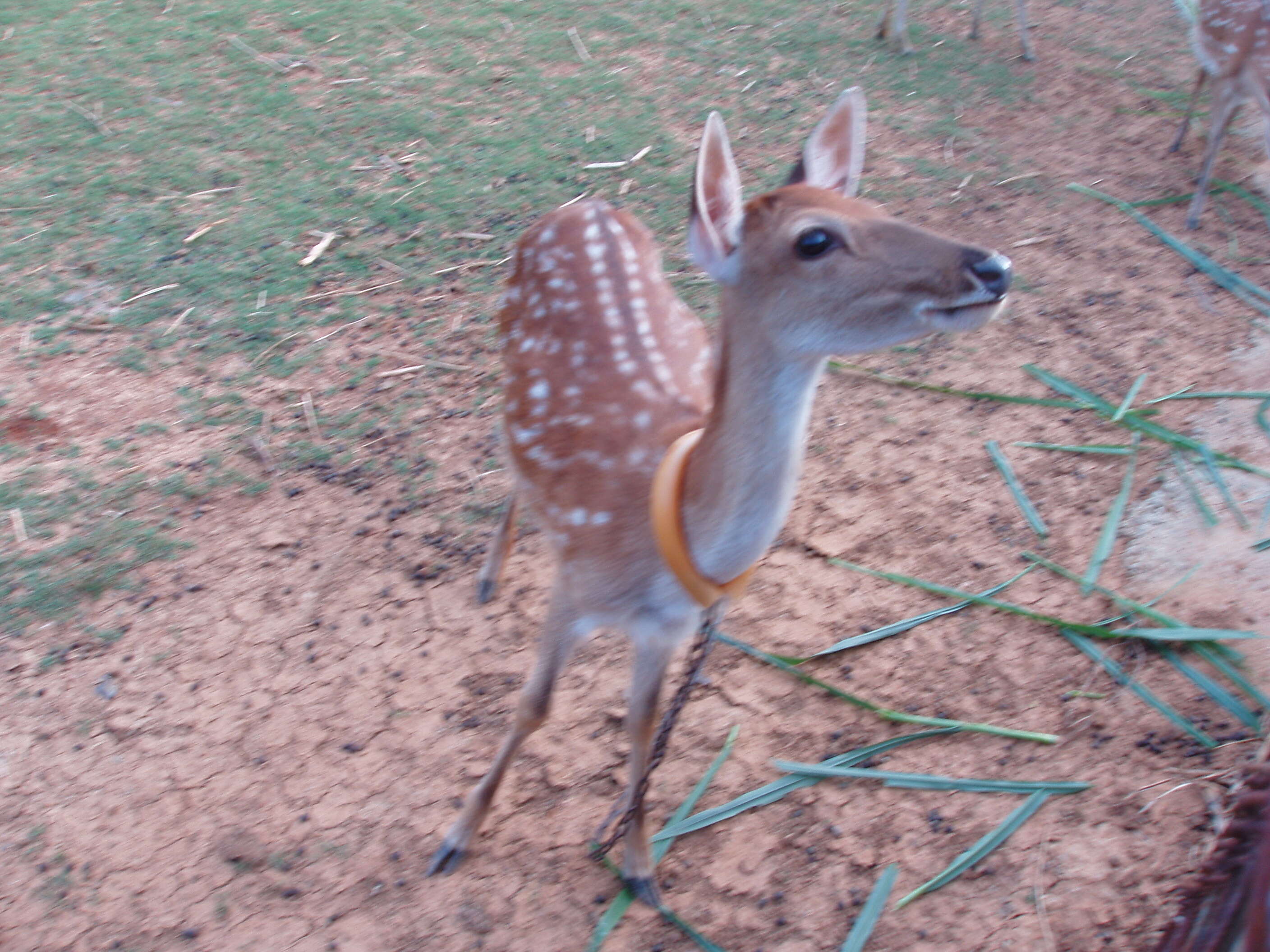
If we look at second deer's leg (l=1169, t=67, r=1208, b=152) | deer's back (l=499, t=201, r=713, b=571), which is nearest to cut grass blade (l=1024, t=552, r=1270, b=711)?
deer's back (l=499, t=201, r=713, b=571)

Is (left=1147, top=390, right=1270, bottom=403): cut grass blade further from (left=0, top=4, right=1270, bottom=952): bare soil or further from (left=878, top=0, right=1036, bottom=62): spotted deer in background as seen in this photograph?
(left=878, top=0, right=1036, bottom=62): spotted deer in background

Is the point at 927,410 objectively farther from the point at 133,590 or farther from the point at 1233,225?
the point at 133,590

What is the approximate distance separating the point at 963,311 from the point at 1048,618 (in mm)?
1613

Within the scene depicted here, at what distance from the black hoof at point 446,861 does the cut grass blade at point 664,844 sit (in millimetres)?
394

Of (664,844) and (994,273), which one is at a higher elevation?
(994,273)

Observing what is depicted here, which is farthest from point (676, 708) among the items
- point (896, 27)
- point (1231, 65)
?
point (896, 27)

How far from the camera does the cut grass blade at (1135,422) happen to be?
337cm

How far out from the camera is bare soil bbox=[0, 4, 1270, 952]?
240 cm

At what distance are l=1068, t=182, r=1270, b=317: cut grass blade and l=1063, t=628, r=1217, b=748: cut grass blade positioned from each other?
2.15 metres

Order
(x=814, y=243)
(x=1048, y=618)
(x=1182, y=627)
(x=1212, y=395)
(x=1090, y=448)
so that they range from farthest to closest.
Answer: (x=1212, y=395), (x=1090, y=448), (x=1048, y=618), (x=1182, y=627), (x=814, y=243)

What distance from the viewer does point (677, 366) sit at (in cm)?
266

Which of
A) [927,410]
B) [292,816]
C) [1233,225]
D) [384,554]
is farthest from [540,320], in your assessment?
[1233,225]

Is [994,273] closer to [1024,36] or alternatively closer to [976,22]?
[1024,36]

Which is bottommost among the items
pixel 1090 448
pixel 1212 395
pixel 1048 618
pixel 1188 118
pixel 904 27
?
pixel 1048 618
